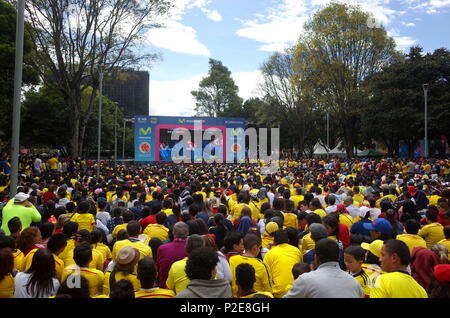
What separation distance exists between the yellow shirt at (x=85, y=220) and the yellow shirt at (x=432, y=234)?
17.6 ft

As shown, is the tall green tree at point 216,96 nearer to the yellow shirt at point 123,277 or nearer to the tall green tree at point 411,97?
the tall green tree at point 411,97

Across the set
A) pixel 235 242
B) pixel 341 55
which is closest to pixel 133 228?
pixel 235 242

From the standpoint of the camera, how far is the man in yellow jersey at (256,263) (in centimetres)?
382

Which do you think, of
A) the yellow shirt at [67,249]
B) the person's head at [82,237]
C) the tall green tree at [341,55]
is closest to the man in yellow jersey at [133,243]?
the person's head at [82,237]

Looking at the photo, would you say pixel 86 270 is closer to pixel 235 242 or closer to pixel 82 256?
pixel 82 256

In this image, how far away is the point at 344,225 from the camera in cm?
591

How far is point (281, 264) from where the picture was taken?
415cm

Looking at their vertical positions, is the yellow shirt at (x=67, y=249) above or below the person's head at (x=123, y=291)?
below

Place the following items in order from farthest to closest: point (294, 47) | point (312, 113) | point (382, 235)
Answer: point (312, 113), point (294, 47), point (382, 235)

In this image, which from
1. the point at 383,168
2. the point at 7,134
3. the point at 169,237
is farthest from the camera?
the point at 7,134

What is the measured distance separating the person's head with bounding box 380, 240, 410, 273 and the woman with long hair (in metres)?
3.00

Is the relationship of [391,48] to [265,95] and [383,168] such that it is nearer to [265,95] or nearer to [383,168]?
[265,95]
